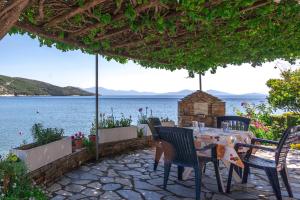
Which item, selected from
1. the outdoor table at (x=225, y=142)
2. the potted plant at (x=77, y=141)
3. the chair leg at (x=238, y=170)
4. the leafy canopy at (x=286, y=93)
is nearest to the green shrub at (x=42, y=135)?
the potted plant at (x=77, y=141)

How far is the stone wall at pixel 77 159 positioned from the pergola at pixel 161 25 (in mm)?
1916

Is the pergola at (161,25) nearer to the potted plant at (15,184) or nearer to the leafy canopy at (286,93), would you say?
the potted plant at (15,184)

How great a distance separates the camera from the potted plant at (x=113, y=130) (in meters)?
6.31

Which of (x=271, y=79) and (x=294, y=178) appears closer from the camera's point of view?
(x=294, y=178)

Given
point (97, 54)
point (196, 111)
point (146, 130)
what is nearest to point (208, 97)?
point (196, 111)

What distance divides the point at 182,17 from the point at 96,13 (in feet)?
3.56

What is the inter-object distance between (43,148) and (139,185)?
5.17ft

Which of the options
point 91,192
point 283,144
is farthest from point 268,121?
point 91,192

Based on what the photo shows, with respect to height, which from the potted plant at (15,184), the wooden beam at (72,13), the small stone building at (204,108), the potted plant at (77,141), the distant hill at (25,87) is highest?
the distant hill at (25,87)

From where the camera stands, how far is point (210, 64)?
7.61 m

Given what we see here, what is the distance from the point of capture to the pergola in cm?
322

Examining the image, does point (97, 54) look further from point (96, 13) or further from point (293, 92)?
point (293, 92)

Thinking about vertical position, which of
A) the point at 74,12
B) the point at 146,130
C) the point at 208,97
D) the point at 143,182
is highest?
the point at 74,12

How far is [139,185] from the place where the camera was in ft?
14.5
